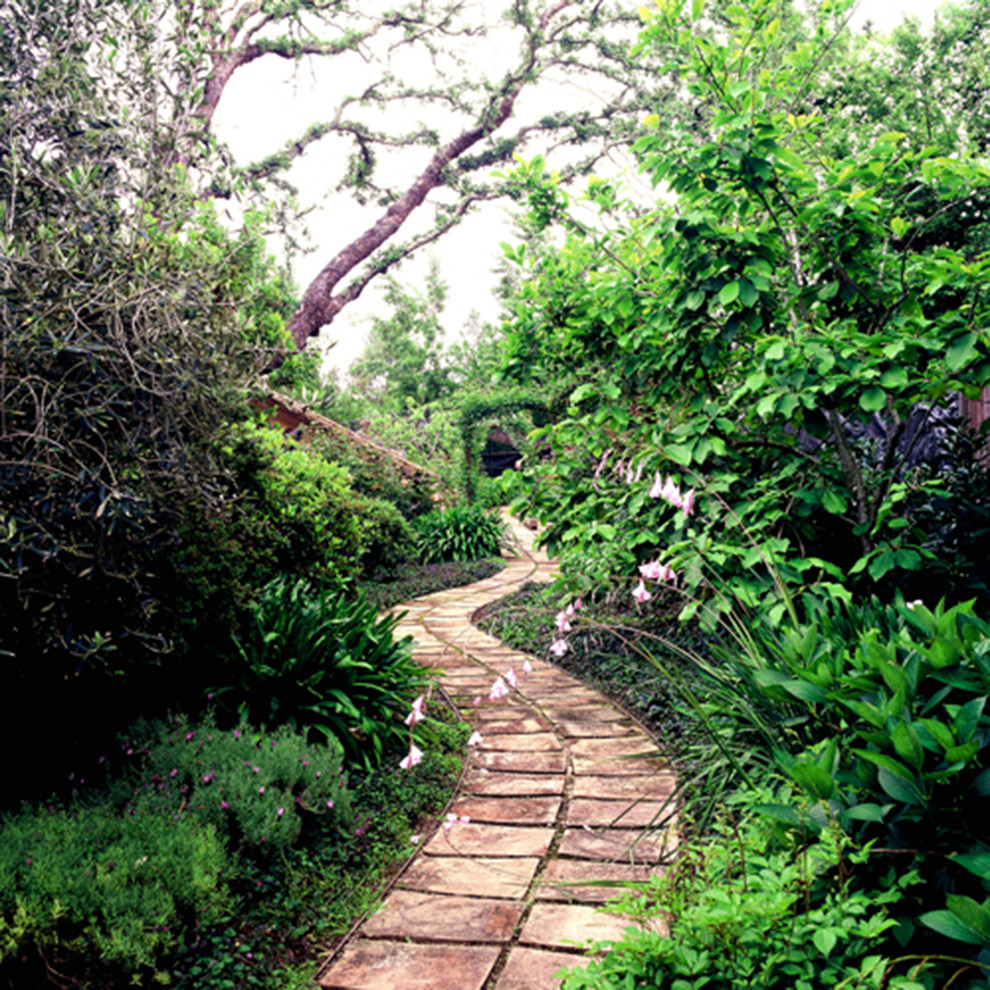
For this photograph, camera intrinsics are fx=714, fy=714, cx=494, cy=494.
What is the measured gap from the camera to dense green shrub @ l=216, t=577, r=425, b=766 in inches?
143

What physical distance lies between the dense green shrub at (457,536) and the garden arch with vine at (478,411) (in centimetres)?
336

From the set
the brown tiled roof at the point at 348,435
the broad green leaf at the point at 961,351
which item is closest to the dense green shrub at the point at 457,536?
the brown tiled roof at the point at 348,435

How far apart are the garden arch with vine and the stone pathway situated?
37.6 feet

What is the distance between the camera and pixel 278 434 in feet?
17.5

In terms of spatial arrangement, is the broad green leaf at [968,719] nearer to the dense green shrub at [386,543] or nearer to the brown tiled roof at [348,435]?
the dense green shrub at [386,543]

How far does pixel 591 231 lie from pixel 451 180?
12.9 metres

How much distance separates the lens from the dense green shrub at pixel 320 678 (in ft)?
11.9

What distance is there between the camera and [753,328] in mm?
3285

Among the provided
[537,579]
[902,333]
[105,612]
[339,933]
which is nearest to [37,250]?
[105,612]

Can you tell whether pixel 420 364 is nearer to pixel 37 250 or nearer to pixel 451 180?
pixel 451 180

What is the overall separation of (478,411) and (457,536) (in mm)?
4697

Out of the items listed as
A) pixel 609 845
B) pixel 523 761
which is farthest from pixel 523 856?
pixel 523 761

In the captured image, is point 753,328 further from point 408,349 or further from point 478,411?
point 408,349

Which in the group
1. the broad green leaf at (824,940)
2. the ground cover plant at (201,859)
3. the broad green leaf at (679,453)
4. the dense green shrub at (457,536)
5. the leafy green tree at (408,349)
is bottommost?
the dense green shrub at (457,536)
